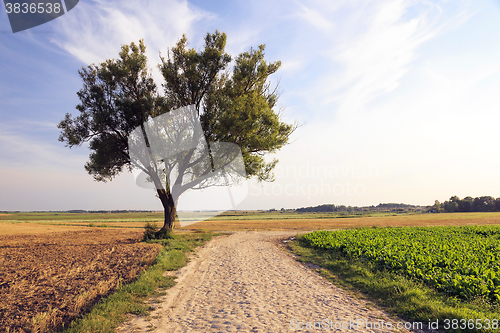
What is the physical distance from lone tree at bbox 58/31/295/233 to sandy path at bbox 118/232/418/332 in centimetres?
1269

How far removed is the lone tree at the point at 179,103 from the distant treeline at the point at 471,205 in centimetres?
18105

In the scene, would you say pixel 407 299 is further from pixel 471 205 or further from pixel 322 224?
pixel 471 205

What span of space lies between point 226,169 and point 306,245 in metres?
9.93

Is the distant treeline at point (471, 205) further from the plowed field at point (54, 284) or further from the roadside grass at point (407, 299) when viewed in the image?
the plowed field at point (54, 284)

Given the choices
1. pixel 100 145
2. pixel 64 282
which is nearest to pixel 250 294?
pixel 64 282

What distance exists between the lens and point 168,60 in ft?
75.2

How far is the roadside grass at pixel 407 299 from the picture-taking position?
19.4ft

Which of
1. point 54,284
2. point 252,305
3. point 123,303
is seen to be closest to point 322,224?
point 252,305

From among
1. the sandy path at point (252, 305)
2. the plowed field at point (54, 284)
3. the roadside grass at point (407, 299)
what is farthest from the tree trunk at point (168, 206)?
the roadside grass at point (407, 299)

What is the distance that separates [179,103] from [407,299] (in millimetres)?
22014

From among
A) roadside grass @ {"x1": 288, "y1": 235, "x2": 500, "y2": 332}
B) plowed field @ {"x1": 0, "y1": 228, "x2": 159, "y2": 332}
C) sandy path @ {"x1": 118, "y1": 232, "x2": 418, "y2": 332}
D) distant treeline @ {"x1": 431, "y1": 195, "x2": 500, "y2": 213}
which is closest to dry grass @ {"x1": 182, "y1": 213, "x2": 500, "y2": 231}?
plowed field @ {"x1": 0, "y1": 228, "x2": 159, "y2": 332}

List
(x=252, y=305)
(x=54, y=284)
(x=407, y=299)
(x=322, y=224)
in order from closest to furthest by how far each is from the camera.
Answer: (x=252, y=305), (x=407, y=299), (x=54, y=284), (x=322, y=224)

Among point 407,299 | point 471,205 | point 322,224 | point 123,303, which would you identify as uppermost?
point 123,303

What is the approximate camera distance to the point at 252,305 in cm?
695
